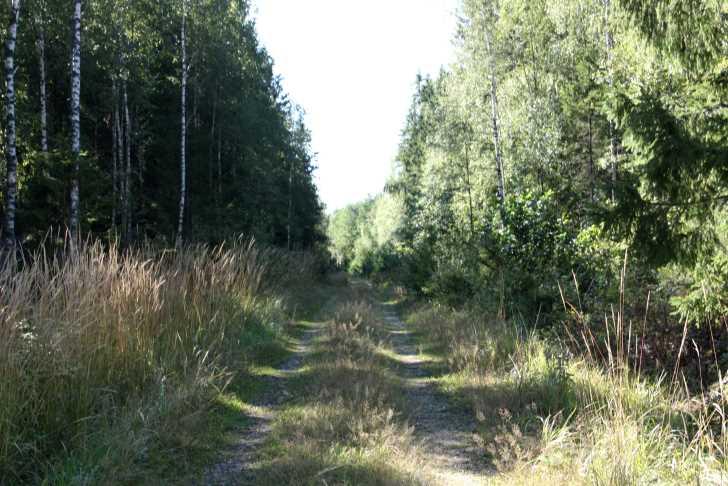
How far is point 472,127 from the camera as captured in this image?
69.1ft

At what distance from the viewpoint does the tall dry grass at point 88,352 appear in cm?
344

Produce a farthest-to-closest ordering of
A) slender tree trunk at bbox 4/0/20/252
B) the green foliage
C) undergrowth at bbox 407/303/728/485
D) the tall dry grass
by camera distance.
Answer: the green foliage → slender tree trunk at bbox 4/0/20/252 → the tall dry grass → undergrowth at bbox 407/303/728/485

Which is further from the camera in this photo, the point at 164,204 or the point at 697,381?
the point at 164,204

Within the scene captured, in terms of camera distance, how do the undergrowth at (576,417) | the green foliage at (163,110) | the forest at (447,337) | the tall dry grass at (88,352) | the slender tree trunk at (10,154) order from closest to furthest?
the undergrowth at (576,417)
the tall dry grass at (88,352)
the forest at (447,337)
the slender tree trunk at (10,154)
the green foliage at (163,110)

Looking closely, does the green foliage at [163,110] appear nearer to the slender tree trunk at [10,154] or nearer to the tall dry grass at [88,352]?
the slender tree trunk at [10,154]

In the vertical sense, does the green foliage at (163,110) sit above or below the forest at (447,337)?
above

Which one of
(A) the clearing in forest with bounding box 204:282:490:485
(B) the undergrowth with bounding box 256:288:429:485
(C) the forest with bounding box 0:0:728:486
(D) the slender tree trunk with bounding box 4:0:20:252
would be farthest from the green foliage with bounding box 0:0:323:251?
(B) the undergrowth with bounding box 256:288:429:485

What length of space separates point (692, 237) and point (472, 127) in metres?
16.9

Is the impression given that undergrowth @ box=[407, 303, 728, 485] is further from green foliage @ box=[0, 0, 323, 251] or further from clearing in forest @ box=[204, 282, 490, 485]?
green foliage @ box=[0, 0, 323, 251]

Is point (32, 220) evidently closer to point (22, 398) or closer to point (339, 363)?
point (339, 363)

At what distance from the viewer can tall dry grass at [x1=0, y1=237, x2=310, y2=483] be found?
3.44 metres

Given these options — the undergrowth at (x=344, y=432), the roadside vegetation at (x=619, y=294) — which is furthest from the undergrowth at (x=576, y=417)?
the undergrowth at (x=344, y=432)

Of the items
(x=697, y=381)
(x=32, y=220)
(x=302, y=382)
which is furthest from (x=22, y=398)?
(x=32, y=220)

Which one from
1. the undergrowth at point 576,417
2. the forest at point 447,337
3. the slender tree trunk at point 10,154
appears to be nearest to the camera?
the undergrowth at point 576,417
